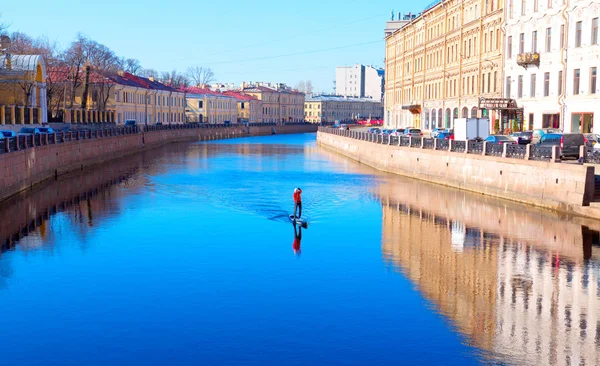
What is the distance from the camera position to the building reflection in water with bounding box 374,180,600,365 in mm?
14836

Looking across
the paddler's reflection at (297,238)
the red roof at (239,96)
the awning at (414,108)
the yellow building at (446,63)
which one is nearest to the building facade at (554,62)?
the yellow building at (446,63)

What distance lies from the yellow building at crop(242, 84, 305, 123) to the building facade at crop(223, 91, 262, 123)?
5131mm

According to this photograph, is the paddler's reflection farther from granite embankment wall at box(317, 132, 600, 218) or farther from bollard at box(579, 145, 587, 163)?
bollard at box(579, 145, 587, 163)

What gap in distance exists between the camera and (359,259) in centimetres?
2248

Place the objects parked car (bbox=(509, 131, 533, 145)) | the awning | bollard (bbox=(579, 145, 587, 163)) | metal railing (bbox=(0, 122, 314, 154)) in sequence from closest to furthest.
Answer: bollard (bbox=(579, 145, 587, 163)) < metal railing (bbox=(0, 122, 314, 154)) < parked car (bbox=(509, 131, 533, 145)) < the awning

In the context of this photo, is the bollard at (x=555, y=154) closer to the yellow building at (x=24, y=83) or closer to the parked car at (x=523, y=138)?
the parked car at (x=523, y=138)

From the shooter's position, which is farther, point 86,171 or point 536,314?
point 86,171

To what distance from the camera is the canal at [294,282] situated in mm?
14289

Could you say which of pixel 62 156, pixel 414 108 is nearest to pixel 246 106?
pixel 414 108

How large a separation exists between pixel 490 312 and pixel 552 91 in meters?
35.0

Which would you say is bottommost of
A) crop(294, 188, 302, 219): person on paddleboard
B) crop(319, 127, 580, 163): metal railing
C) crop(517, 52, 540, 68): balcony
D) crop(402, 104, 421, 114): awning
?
crop(294, 188, 302, 219): person on paddleboard

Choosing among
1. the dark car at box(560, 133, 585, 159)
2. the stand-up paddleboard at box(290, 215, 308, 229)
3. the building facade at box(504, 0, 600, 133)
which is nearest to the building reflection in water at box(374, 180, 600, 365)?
the stand-up paddleboard at box(290, 215, 308, 229)

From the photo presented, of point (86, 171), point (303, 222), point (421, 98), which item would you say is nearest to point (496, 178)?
point (303, 222)

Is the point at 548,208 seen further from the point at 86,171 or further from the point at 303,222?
the point at 86,171
